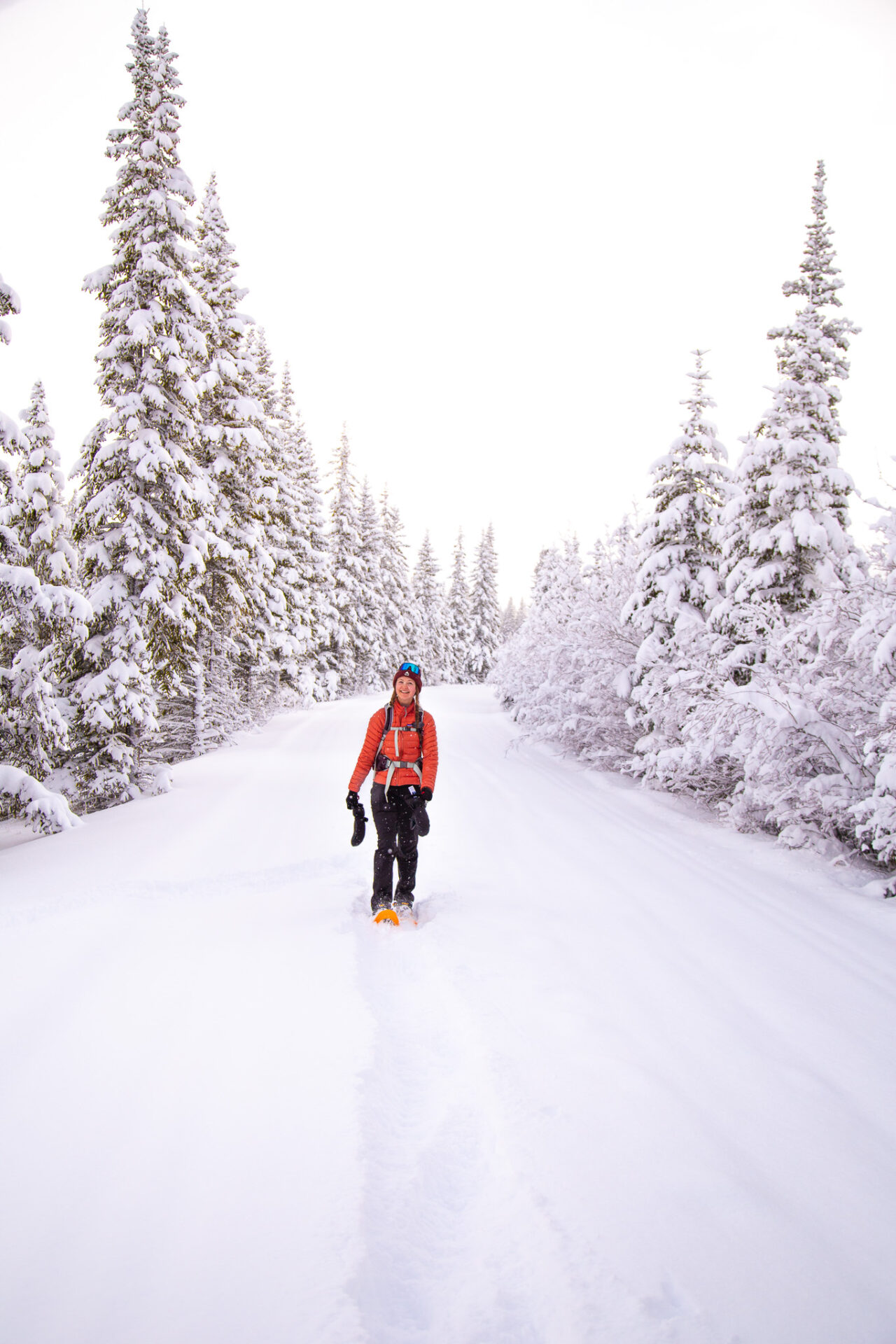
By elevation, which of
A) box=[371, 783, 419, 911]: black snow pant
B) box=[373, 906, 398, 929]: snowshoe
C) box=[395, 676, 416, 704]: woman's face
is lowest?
box=[373, 906, 398, 929]: snowshoe

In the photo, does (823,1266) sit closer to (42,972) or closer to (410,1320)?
(410,1320)

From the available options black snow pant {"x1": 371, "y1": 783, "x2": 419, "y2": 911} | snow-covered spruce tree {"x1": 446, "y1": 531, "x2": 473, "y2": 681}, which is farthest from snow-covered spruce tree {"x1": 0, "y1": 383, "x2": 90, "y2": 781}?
snow-covered spruce tree {"x1": 446, "y1": 531, "x2": 473, "y2": 681}

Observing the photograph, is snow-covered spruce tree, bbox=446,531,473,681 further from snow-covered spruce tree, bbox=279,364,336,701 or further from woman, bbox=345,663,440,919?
woman, bbox=345,663,440,919

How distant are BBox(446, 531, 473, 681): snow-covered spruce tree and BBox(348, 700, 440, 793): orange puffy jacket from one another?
49139 millimetres

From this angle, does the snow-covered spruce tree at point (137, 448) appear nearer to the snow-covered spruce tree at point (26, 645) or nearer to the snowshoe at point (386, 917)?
the snow-covered spruce tree at point (26, 645)

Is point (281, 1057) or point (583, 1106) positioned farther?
point (281, 1057)

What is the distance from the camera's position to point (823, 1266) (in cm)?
225

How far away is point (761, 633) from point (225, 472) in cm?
1447

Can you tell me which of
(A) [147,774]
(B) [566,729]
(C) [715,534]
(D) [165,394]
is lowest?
(A) [147,774]

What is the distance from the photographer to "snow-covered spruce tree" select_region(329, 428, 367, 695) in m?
34.8

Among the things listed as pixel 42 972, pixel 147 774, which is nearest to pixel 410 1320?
pixel 42 972

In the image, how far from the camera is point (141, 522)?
13109mm

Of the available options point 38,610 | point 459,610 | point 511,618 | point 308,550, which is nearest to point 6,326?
point 38,610

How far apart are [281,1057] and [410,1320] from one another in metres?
1.58
